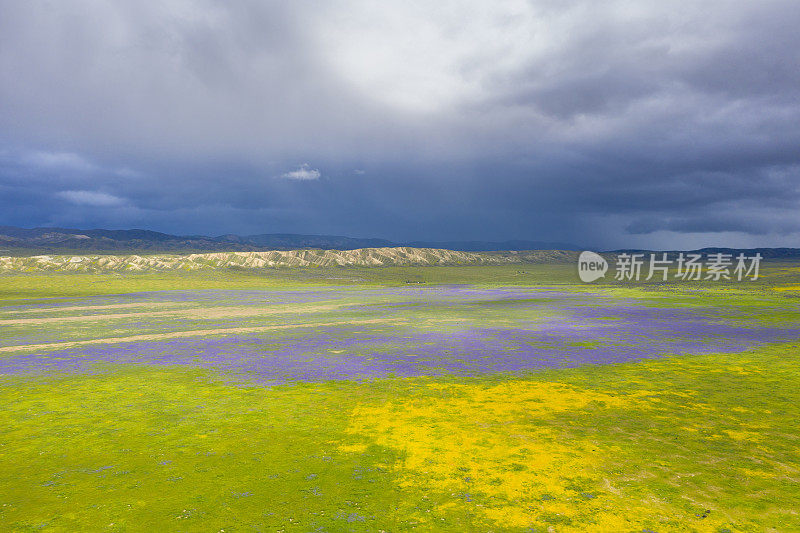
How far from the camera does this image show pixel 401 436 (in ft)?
53.1

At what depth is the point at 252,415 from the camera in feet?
61.0

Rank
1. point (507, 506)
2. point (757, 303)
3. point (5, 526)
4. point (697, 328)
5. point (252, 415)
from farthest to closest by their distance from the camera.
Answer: point (757, 303) < point (697, 328) < point (252, 415) < point (507, 506) < point (5, 526)

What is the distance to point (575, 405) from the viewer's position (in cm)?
1975

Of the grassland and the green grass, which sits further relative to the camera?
the grassland

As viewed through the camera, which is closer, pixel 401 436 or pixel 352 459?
pixel 352 459

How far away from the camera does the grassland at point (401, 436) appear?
10898 mm

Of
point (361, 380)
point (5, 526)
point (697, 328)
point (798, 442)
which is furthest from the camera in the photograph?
point (697, 328)

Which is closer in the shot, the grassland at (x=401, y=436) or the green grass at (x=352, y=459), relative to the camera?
the green grass at (x=352, y=459)

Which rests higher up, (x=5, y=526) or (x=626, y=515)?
(x=626, y=515)

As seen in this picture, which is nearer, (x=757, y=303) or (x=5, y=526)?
(x=5, y=526)

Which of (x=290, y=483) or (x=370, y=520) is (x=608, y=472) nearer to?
(x=370, y=520)

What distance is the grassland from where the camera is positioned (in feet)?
35.8

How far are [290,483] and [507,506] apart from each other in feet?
20.1

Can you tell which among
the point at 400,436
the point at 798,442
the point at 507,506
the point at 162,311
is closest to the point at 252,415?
the point at 400,436
